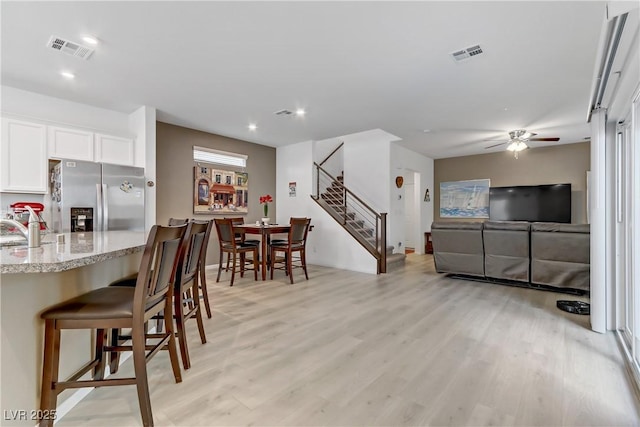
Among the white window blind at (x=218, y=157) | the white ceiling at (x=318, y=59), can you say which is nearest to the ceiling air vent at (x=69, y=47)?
the white ceiling at (x=318, y=59)

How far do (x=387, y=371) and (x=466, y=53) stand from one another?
9.42 feet

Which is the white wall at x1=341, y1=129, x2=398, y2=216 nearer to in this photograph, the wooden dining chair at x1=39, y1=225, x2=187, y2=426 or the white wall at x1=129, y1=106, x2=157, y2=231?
the white wall at x1=129, y1=106, x2=157, y2=231

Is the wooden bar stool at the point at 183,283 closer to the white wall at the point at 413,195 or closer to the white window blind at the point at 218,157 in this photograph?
the white window blind at the point at 218,157

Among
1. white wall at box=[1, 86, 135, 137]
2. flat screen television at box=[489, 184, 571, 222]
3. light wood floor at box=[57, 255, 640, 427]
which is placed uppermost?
white wall at box=[1, 86, 135, 137]

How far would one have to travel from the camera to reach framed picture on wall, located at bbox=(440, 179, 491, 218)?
7.63m

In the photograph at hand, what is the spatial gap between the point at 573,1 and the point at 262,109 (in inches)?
139

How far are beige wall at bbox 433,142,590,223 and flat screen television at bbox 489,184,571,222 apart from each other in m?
0.22

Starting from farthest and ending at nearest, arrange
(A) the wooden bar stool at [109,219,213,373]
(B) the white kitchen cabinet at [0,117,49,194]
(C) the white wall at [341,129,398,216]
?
(C) the white wall at [341,129,398,216] → (B) the white kitchen cabinet at [0,117,49,194] → (A) the wooden bar stool at [109,219,213,373]

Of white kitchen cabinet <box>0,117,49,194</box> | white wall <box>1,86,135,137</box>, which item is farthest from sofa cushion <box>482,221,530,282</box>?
white kitchen cabinet <box>0,117,49,194</box>

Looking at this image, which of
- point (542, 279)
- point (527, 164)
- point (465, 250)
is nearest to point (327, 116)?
point (465, 250)

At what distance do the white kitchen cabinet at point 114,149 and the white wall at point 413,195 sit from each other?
468 centimetres

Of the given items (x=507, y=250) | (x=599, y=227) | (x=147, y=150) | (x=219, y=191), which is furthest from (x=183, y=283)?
(x=507, y=250)

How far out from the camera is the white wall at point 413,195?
6.44 metres

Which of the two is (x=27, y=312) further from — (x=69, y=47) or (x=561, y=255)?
(x=561, y=255)
